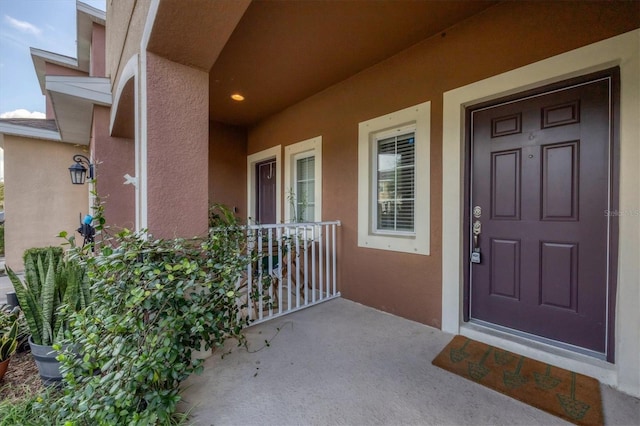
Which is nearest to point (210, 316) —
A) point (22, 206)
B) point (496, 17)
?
point (496, 17)

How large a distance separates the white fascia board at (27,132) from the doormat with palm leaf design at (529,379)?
266 inches

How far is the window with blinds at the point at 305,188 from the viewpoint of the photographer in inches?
152

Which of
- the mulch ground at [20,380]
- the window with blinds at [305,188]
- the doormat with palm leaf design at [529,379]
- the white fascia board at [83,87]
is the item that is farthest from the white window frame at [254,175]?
the doormat with palm leaf design at [529,379]

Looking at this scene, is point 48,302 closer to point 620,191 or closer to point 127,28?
point 127,28

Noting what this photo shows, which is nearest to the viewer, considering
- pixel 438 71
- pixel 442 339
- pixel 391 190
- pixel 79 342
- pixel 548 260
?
pixel 79 342

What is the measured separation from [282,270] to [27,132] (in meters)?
5.21

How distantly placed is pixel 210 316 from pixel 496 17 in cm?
295

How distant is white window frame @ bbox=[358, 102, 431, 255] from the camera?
2.48m

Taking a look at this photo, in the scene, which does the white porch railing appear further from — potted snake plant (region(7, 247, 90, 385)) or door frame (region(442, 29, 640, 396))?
door frame (region(442, 29, 640, 396))

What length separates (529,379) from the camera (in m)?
1.69

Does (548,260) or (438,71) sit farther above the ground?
(438,71)

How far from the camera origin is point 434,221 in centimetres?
243

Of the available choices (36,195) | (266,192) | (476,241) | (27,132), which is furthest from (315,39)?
(36,195)

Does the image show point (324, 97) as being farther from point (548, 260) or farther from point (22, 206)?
point (22, 206)
